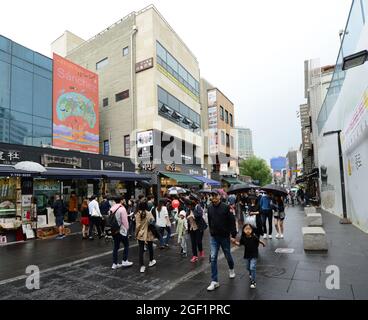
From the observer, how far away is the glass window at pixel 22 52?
17172 millimetres

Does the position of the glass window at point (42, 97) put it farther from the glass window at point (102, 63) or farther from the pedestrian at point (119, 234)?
the pedestrian at point (119, 234)

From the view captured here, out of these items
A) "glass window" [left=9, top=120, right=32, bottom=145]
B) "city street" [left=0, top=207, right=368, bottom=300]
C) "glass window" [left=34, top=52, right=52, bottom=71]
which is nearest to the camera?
"city street" [left=0, top=207, right=368, bottom=300]

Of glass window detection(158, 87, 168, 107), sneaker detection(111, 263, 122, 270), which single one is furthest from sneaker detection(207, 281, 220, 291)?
glass window detection(158, 87, 168, 107)

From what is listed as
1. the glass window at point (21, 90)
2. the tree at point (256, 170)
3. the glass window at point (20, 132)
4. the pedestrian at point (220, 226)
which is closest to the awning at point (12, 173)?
the glass window at point (20, 132)

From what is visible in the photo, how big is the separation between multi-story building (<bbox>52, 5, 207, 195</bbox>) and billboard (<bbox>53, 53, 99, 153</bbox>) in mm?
3512

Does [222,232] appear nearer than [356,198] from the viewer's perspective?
Yes

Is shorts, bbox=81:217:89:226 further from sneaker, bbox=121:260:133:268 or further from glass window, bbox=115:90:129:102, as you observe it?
glass window, bbox=115:90:129:102

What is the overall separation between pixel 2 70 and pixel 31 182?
8433 mm

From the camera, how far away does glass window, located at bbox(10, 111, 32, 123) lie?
16703 millimetres

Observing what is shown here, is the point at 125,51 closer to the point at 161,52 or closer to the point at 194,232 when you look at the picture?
the point at 161,52

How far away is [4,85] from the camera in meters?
16.4

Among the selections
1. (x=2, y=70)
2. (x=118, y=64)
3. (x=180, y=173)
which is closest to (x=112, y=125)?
(x=118, y=64)
